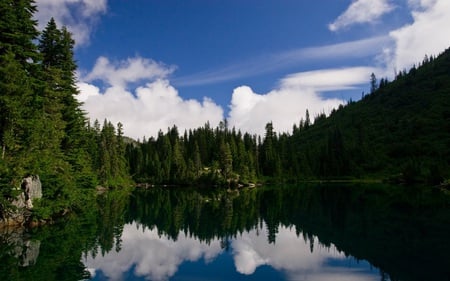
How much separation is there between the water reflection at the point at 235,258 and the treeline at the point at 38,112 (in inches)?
396

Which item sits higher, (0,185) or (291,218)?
(0,185)

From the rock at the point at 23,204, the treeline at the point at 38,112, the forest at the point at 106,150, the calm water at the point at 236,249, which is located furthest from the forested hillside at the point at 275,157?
the rock at the point at 23,204

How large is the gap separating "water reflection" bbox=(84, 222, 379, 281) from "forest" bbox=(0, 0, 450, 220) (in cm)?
1120

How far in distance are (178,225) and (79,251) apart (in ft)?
51.3

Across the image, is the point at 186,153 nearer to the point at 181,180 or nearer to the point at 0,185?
the point at 181,180

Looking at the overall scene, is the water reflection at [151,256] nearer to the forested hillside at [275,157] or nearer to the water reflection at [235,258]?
the water reflection at [235,258]

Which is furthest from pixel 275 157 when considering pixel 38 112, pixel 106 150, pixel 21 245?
pixel 21 245

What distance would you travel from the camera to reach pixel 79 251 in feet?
83.5

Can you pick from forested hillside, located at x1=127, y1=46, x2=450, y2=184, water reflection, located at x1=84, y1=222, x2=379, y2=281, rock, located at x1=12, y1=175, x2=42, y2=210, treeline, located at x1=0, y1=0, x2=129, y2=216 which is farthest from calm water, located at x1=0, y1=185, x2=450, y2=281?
forested hillside, located at x1=127, y1=46, x2=450, y2=184

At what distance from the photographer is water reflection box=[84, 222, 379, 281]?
20.2m

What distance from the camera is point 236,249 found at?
27344 mm

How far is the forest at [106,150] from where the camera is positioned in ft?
103

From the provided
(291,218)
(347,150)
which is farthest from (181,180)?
(291,218)

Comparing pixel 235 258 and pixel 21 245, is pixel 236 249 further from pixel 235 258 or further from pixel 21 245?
pixel 21 245
